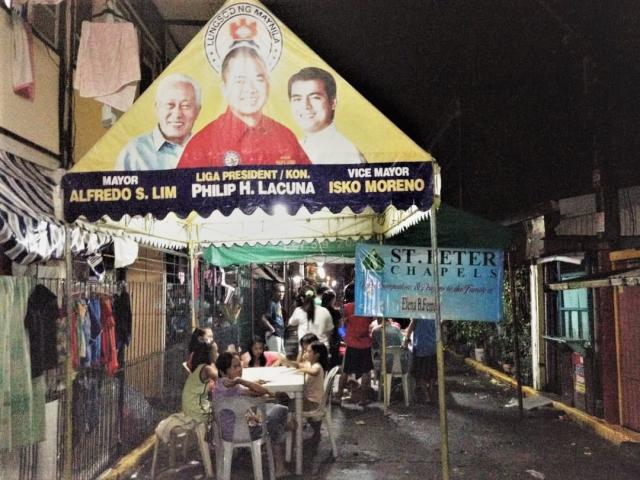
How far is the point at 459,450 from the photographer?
7.61m

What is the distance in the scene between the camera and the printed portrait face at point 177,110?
514cm

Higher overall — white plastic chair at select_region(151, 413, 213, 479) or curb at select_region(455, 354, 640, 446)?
white plastic chair at select_region(151, 413, 213, 479)

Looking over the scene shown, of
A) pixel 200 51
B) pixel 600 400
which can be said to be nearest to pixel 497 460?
pixel 600 400

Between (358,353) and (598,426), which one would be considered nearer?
(598,426)

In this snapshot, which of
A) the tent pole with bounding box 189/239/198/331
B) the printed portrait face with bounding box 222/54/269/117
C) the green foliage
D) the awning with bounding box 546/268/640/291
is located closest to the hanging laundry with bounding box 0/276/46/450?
the printed portrait face with bounding box 222/54/269/117

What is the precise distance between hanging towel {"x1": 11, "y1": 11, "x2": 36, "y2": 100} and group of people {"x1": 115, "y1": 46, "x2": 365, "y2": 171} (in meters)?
2.31

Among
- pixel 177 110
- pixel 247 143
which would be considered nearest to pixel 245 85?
pixel 247 143

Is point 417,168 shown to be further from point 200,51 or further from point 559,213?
point 559,213

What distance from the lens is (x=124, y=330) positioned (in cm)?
725

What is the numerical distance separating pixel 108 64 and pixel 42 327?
2889mm

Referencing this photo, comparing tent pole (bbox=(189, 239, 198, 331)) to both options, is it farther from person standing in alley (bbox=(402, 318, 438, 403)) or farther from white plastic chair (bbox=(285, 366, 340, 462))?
person standing in alley (bbox=(402, 318, 438, 403))

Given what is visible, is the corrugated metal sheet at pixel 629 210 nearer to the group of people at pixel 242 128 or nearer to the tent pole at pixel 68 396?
the group of people at pixel 242 128

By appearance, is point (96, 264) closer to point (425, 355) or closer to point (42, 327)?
point (42, 327)

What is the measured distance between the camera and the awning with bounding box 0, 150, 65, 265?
5.14 m
